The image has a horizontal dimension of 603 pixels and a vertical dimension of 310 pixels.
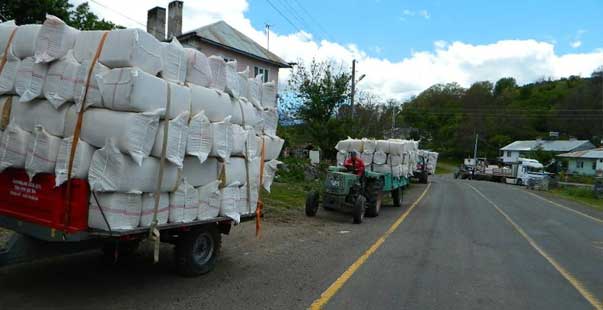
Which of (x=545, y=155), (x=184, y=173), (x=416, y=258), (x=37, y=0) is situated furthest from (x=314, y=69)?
(x=545, y=155)

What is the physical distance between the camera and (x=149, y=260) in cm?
698

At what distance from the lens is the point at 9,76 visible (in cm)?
517

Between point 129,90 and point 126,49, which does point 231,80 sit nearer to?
point 126,49

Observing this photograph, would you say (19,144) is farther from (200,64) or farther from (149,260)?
(149,260)

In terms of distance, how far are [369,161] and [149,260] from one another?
11.5m

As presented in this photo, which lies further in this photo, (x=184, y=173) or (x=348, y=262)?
(x=348, y=262)

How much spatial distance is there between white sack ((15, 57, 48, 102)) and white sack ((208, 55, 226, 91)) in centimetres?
190

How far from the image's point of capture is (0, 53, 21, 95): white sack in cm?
514

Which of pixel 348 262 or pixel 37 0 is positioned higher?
pixel 37 0

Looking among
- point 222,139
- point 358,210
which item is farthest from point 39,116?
point 358,210

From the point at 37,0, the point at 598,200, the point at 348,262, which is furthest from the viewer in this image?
the point at 598,200

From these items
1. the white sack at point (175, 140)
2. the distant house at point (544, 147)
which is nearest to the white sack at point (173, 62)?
the white sack at point (175, 140)

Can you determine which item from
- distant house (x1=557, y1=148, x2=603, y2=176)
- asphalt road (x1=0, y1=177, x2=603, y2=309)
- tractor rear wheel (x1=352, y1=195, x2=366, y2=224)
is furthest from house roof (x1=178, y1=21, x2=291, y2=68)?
distant house (x1=557, y1=148, x2=603, y2=176)

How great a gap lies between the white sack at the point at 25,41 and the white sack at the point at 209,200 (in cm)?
242
